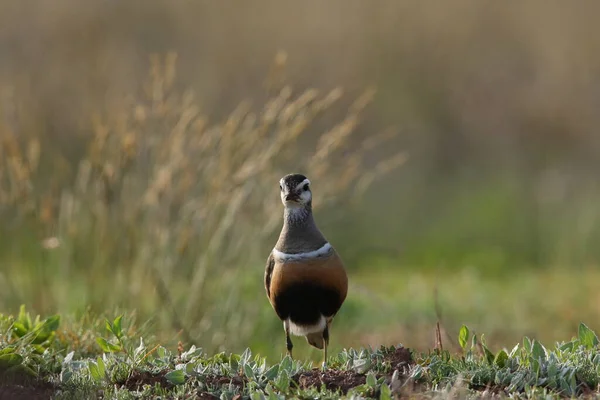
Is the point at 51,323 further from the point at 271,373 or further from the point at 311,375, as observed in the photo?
the point at 311,375

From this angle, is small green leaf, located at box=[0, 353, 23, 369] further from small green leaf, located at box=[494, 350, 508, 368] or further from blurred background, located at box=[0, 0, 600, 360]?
small green leaf, located at box=[494, 350, 508, 368]

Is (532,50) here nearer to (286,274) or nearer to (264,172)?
(264,172)

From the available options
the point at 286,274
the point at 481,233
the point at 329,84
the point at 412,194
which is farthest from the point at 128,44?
the point at 286,274

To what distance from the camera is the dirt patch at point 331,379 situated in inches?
144

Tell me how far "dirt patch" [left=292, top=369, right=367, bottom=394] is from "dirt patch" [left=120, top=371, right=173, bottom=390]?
47cm

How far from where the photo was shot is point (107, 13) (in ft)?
40.0

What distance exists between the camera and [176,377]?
3.72m

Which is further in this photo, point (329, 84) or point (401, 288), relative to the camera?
point (329, 84)

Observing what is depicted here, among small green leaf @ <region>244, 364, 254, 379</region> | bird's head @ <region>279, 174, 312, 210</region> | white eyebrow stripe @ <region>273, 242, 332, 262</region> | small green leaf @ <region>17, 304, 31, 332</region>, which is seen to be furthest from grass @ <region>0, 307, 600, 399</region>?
bird's head @ <region>279, 174, 312, 210</region>

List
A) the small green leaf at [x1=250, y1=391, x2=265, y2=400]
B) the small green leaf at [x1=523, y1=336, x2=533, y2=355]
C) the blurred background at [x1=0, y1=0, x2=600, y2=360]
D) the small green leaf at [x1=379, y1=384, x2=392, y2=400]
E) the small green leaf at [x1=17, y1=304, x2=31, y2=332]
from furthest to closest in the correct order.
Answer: the blurred background at [x1=0, y1=0, x2=600, y2=360] < the small green leaf at [x1=17, y1=304, x2=31, y2=332] < the small green leaf at [x1=523, y1=336, x2=533, y2=355] < the small green leaf at [x1=250, y1=391, x2=265, y2=400] < the small green leaf at [x1=379, y1=384, x2=392, y2=400]

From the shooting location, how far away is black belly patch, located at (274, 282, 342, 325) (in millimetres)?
A: 4078

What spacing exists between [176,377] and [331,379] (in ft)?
1.80

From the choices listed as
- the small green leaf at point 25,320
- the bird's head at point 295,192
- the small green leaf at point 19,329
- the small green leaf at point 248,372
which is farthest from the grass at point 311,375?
the bird's head at point 295,192

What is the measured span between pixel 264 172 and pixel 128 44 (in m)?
6.48
